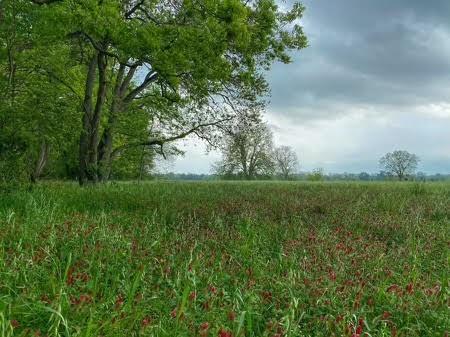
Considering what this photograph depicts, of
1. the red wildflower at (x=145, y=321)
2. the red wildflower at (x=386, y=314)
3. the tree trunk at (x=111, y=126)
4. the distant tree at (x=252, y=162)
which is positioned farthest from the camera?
the distant tree at (x=252, y=162)

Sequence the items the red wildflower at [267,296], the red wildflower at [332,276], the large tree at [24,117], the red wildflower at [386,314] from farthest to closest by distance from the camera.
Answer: the large tree at [24,117]
the red wildflower at [332,276]
the red wildflower at [267,296]
the red wildflower at [386,314]

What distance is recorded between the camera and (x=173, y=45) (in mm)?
14117

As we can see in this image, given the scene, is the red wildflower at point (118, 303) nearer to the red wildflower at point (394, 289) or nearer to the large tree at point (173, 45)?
the red wildflower at point (394, 289)

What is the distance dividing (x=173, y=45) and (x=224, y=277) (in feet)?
33.3

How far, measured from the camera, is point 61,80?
23266 mm

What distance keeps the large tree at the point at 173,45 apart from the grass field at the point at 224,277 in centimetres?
531

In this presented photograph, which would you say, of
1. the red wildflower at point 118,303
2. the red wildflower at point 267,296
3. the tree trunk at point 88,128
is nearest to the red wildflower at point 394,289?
the red wildflower at point 267,296

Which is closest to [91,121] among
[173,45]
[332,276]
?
[173,45]

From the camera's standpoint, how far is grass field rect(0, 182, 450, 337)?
394 cm

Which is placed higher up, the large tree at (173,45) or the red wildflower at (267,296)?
the large tree at (173,45)

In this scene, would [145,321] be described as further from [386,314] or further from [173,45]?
[173,45]

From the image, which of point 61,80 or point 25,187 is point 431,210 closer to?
Answer: point 25,187

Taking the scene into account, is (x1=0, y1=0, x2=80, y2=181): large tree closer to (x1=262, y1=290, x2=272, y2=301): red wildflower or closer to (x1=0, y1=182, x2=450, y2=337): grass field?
(x1=0, y1=182, x2=450, y2=337): grass field

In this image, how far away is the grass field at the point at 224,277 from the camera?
394 cm
